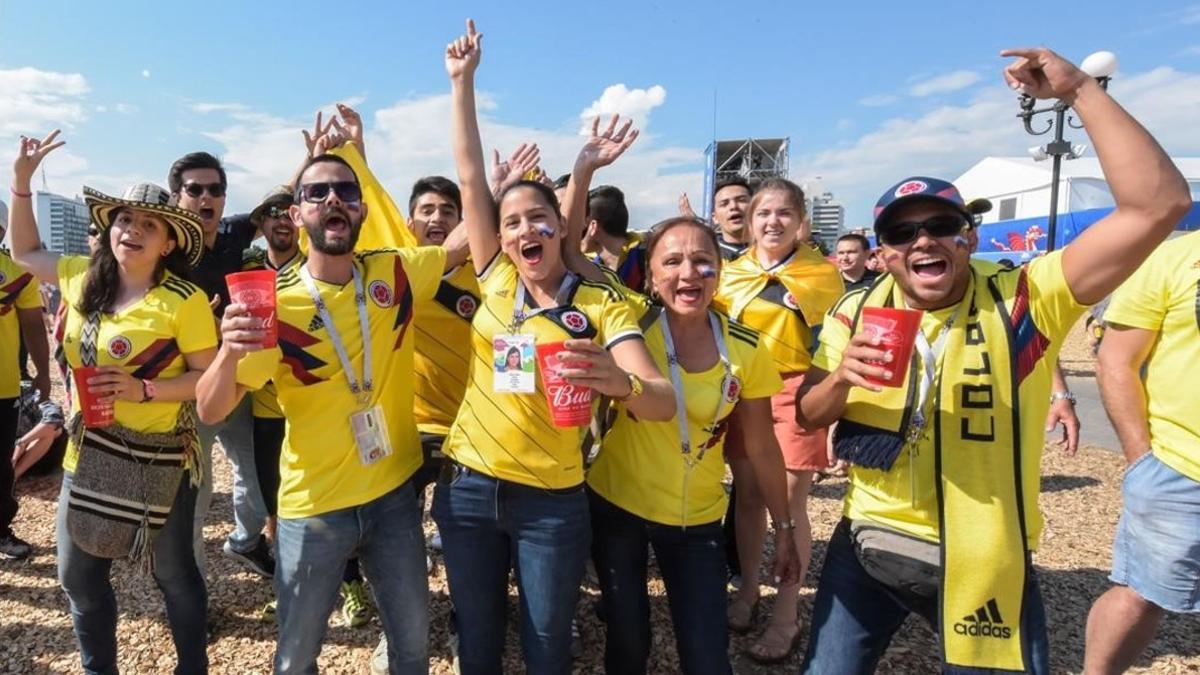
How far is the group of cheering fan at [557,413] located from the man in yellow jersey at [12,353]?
4.77 feet

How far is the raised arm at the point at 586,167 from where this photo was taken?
9.83 feet

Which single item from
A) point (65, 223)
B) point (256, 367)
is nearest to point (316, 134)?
point (256, 367)

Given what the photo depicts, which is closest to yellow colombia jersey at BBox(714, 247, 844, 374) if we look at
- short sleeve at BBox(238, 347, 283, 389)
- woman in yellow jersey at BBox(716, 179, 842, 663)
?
woman in yellow jersey at BBox(716, 179, 842, 663)

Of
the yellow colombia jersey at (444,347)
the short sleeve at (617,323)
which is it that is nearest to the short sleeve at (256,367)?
the yellow colombia jersey at (444,347)

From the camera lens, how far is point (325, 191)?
2.52 meters

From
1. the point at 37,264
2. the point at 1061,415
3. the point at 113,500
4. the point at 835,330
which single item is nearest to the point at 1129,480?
the point at 1061,415

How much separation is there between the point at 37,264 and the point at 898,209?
3.89 meters

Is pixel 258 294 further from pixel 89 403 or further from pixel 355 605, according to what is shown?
pixel 355 605

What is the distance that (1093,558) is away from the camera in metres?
4.82

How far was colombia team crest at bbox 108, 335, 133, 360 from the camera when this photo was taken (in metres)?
2.56

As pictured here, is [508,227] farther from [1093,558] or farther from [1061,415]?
[1093,558]

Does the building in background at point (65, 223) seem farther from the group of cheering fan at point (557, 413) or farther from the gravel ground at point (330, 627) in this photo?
the group of cheering fan at point (557, 413)

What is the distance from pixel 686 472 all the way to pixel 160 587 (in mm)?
2314

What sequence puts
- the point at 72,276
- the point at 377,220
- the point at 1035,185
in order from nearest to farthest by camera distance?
the point at 72,276 < the point at 377,220 < the point at 1035,185
